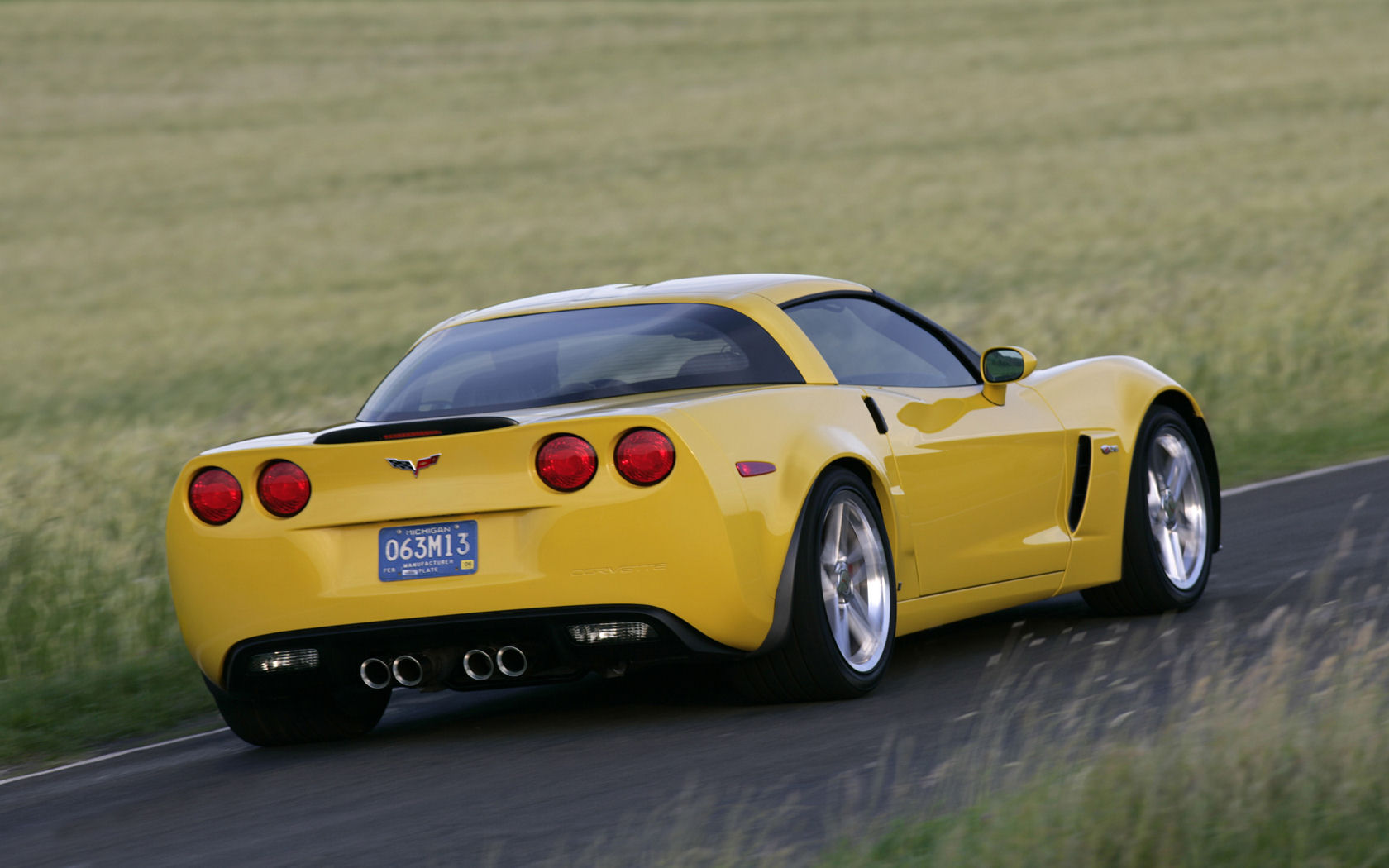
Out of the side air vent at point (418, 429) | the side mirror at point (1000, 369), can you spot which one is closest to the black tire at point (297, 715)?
the side air vent at point (418, 429)

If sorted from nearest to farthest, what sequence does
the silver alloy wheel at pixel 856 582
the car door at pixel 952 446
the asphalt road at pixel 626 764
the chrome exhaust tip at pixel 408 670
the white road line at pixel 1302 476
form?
1. the asphalt road at pixel 626 764
2. the chrome exhaust tip at pixel 408 670
3. the silver alloy wheel at pixel 856 582
4. the car door at pixel 952 446
5. the white road line at pixel 1302 476

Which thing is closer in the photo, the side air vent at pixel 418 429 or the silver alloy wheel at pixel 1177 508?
the side air vent at pixel 418 429

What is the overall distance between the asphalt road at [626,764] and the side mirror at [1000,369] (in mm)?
921

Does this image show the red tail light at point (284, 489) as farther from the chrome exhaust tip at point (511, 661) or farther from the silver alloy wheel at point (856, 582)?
the silver alloy wheel at point (856, 582)

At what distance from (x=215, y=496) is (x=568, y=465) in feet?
3.84

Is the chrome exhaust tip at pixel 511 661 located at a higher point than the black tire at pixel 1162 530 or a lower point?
higher

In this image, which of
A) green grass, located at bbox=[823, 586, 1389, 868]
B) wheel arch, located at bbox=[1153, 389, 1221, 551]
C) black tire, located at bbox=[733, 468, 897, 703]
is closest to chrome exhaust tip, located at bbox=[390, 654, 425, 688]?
black tire, located at bbox=[733, 468, 897, 703]

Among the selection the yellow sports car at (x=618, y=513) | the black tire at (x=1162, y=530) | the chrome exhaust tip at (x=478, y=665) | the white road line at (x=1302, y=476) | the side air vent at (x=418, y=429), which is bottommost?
the white road line at (x=1302, y=476)

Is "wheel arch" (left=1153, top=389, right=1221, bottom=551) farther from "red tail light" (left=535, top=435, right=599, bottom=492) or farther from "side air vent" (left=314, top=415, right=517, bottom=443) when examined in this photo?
"side air vent" (left=314, top=415, right=517, bottom=443)

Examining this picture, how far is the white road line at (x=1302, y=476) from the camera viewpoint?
1183 cm

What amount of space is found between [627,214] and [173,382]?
43.4ft

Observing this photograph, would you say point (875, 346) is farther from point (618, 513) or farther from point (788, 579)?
point (618, 513)

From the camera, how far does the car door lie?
696 centimetres

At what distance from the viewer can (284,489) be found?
626cm
